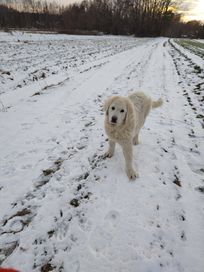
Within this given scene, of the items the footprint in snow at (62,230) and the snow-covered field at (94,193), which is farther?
the footprint in snow at (62,230)

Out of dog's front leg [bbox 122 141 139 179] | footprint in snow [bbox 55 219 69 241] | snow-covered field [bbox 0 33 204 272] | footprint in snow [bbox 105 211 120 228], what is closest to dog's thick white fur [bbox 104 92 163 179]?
dog's front leg [bbox 122 141 139 179]

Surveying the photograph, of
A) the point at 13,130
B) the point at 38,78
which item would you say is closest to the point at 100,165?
the point at 13,130

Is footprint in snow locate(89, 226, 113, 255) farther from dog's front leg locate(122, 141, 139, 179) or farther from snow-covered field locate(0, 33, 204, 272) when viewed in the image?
dog's front leg locate(122, 141, 139, 179)

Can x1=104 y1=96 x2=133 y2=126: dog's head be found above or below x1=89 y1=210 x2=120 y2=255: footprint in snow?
above

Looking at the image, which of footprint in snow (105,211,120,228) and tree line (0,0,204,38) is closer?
footprint in snow (105,211,120,228)

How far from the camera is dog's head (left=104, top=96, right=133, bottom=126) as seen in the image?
2676 mm

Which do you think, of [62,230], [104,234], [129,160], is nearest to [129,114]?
[129,160]

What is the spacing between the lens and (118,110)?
2.71m

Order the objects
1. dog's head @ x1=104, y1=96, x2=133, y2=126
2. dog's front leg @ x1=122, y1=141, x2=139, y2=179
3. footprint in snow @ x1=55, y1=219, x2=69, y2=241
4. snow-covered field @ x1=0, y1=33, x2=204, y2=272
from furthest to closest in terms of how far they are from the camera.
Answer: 1. dog's front leg @ x1=122, y1=141, x2=139, y2=179
2. dog's head @ x1=104, y1=96, x2=133, y2=126
3. footprint in snow @ x1=55, y1=219, x2=69, y2=241
4. snow-covered field @ x1=0, y1=33, x2=204, y2=272

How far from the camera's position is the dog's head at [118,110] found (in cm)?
268

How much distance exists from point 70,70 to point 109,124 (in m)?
7.69

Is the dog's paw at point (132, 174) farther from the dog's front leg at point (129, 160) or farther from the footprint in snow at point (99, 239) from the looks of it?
the footprint in snow at point (99, 239)

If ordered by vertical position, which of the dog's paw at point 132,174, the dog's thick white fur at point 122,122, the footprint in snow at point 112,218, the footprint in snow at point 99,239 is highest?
the dog's thick white fur at point 122,122

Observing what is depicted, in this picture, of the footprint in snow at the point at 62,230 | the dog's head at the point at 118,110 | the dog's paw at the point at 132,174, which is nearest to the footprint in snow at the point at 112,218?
the footprint in snow at the point at 62,230
